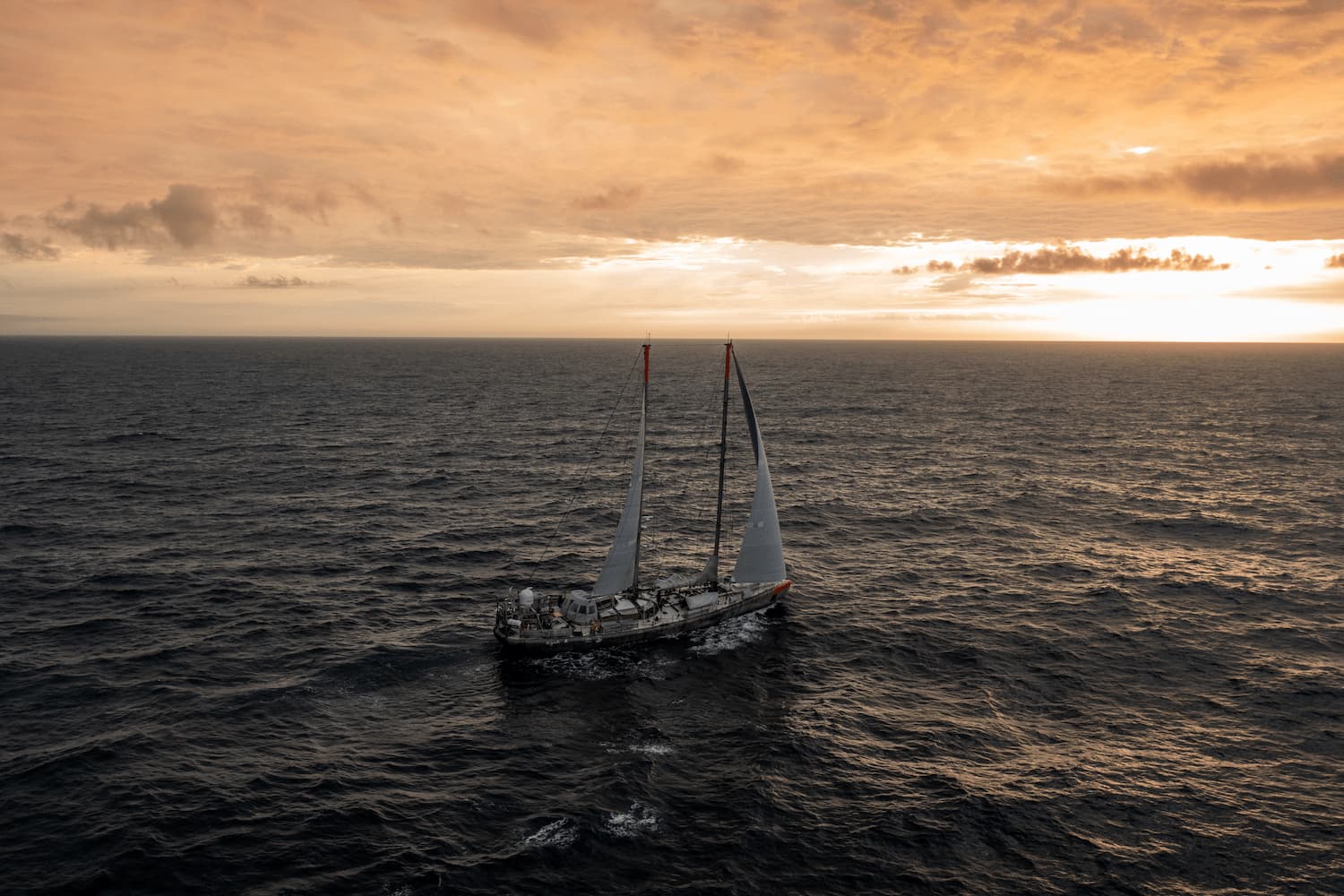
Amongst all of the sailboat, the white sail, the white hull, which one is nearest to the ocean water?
the white hull

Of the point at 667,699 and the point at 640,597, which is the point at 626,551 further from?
the point at 667,699

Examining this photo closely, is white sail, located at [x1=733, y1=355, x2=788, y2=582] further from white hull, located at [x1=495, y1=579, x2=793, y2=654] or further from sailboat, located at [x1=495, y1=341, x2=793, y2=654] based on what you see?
white hull, located at [x1=495, y1=579, x2=793, y2=654]

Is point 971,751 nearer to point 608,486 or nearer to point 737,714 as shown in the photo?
point 737,714

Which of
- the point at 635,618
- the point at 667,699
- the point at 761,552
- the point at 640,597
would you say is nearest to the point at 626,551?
the point at 640,597

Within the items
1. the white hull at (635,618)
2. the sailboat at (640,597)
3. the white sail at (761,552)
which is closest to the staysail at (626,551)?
the sailboat at (640,597)

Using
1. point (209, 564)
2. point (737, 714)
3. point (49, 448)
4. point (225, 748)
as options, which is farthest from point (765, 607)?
point (49, 448)
